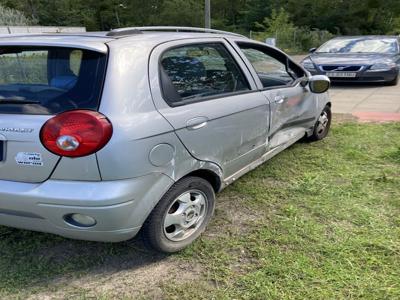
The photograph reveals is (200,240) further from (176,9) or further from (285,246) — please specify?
(176,9)

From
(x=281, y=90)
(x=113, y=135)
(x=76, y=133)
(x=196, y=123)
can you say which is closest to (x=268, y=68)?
(x=281, y=90)

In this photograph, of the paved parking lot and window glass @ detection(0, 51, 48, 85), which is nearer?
window glass @ detection(0, 51, 48, 85)

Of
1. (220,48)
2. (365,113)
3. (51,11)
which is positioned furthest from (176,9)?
(220,48)

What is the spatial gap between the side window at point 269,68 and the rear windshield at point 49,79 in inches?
64.1

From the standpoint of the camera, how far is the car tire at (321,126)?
5.46m

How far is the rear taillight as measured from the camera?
2.39 metres

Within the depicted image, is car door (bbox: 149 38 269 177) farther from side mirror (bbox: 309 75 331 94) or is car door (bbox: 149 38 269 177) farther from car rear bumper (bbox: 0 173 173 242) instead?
side mirror (bbox: 309 75 331 94)

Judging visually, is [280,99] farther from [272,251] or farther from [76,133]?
[76,133]

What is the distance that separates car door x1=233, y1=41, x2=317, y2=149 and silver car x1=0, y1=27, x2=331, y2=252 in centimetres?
68

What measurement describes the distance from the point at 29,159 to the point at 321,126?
13.1ft

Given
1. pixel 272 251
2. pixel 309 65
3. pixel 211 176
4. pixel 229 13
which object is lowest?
pixel 229 13

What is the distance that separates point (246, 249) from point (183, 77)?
1.26 m

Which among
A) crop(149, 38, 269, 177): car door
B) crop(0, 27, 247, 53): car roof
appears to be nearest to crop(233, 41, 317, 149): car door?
crop(149, 38, 269, 177): car door

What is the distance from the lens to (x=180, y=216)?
2967 mm
